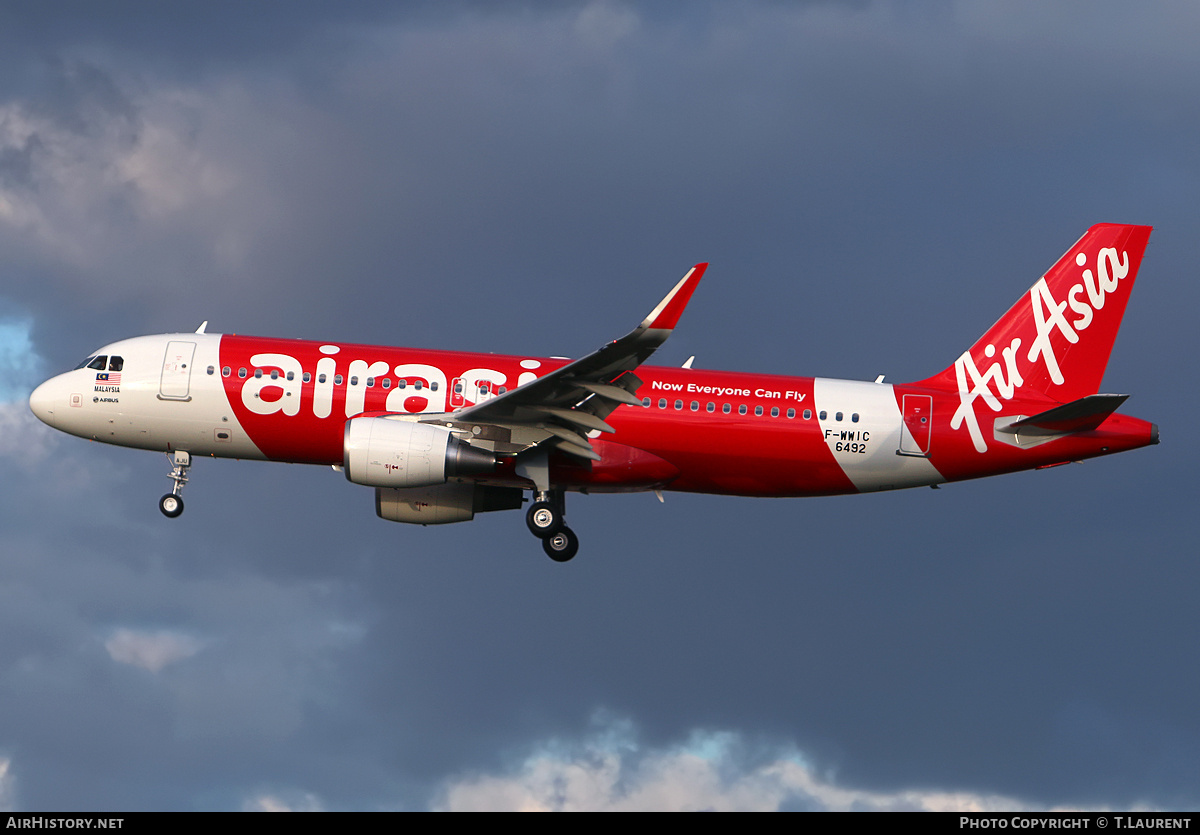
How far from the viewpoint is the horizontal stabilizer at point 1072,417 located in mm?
39062

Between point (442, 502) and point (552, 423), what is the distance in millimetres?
4944

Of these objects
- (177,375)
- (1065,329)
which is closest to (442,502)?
(177,375)

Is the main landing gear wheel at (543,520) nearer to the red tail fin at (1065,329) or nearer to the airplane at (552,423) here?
the airplane at (552,423)

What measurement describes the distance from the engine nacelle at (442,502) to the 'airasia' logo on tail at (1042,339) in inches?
502

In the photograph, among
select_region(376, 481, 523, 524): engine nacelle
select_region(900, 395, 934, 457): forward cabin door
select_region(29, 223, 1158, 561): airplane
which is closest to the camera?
select_region(29, 223, 1158, 561): airplane

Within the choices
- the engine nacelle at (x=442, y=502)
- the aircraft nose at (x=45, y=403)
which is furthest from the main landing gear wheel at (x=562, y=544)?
the aircraft nose at (x=45, y=403)

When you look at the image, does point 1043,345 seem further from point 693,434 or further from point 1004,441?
point 693,434

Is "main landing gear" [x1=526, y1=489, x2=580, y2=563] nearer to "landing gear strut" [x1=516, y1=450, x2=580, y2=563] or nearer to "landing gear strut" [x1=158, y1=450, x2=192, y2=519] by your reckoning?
"landing gear strut" [x1=516, y1=450, x2=580, y2=563]

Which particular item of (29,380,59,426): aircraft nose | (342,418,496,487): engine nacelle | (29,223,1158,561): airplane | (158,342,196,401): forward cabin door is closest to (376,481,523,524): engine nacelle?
(29,223,1158,561): airplane

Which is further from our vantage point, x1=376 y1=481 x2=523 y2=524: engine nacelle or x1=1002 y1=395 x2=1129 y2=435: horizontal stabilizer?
x1=376 y1=481 x2=523 y2=524: engine nacelle

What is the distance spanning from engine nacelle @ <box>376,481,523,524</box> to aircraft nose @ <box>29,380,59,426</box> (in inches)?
366

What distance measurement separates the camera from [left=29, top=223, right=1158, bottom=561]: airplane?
40281 mm

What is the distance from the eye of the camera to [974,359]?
43406mm
